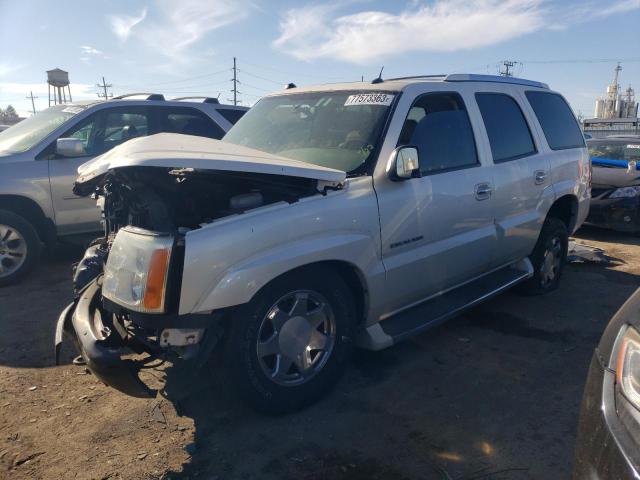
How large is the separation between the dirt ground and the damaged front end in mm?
455

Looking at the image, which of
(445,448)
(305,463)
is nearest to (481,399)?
(445,448)

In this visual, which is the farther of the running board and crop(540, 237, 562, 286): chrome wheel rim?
crop(540, 237, 562, 286): chrome wheel rim

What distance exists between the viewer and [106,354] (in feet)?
8.63

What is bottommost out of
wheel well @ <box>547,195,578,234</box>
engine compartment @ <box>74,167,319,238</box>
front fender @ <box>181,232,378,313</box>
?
wheel well @ <box>547,195,578,234</box>

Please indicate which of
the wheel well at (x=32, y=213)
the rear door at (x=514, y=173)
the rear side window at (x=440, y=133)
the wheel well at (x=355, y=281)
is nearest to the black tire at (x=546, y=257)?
the rear door at (x=514, y=173)

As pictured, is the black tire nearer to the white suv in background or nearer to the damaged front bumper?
the damaged front bumper

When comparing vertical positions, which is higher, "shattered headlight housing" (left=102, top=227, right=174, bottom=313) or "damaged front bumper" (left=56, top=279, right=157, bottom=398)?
"shattered headlight housing" (left=102, top=227, right=174, bottom=313)

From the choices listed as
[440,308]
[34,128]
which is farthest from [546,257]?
[34,128]

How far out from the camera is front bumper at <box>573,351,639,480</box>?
5.24 feet

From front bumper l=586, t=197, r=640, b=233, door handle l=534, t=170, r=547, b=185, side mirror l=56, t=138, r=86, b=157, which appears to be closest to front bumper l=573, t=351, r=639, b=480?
door handle l=534, t=170, r=547, b=185

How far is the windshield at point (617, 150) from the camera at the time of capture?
9.23 m

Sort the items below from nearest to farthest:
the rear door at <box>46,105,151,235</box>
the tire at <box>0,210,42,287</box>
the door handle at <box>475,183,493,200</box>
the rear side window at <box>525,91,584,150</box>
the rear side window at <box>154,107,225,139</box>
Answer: the door handle at <box>475,183,493,200</box>
the rear side window at <box>525,91,584,150</box>
the tire at <box>0,210,42,287</box>
the rear door at <box>46,105,151,235</box>
the rear side window at <box>154,107,225,139</box>

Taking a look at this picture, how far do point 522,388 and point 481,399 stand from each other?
35cm

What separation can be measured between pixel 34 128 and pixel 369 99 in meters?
4.60
